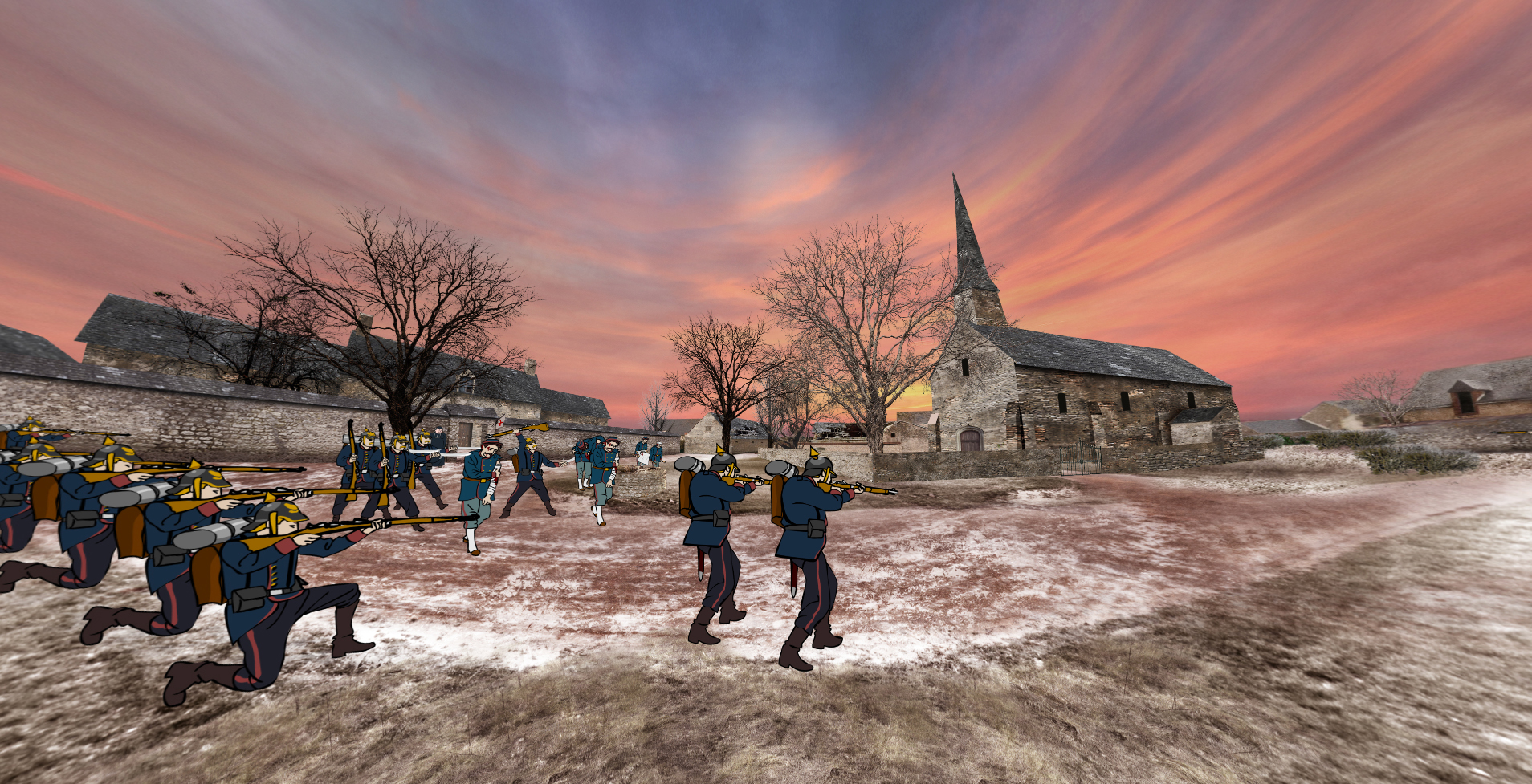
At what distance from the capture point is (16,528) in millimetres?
5734

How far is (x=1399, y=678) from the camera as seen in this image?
4234 millimetres

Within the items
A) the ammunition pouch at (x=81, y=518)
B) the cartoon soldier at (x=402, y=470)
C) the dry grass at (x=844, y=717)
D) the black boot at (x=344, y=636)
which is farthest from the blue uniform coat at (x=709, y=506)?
the cartoon soldier at (x=402, y=470)

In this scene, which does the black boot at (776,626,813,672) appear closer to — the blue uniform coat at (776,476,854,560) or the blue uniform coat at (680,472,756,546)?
the blue uniform coat at (776,476,854,560)

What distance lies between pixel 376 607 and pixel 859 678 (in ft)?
18.8

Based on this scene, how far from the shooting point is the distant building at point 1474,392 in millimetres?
41812

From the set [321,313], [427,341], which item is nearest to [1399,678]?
[427,341]

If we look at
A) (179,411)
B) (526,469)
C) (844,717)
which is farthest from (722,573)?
(179,411)

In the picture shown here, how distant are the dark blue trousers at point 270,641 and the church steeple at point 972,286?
32.9m

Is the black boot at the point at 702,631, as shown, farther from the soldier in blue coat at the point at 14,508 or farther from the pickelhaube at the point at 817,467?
the soldier in blue coat at the point at 14,508

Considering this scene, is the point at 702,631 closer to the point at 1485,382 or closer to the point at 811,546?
the point at 811,546

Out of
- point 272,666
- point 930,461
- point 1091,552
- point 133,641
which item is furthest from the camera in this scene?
point 930,461

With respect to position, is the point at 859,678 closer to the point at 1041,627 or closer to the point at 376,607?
the point at 1041,627

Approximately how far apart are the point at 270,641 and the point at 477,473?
6.63 metres

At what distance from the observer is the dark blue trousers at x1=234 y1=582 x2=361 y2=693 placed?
10.7 feet
